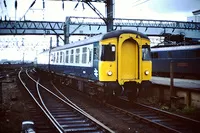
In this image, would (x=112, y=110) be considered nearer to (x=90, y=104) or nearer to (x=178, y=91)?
(x=90, y=104)

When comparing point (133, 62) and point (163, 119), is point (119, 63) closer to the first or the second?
point (133, 62)

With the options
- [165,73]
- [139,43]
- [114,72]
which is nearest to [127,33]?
[139,43]

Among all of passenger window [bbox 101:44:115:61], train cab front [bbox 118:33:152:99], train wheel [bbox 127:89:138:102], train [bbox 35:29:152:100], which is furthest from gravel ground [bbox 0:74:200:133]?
passenger window [bbox 101:44:115:61]

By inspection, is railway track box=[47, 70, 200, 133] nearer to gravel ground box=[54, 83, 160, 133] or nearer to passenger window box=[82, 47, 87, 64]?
gravel ground box=[54, 83, 160, 133]

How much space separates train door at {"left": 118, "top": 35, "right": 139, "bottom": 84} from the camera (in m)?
12.1

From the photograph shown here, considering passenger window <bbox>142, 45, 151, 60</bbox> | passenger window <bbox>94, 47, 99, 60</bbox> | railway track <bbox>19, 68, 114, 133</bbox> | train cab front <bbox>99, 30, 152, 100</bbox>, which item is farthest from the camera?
passenger window <bbox>142, 45, 151, 60</bbox>

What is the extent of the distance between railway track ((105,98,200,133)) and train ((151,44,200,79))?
674 cm

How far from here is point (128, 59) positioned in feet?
40.3

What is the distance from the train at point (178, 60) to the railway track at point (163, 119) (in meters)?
6.74

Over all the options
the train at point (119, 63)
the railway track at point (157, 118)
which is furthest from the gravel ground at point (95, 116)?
the train at point (119, 63)

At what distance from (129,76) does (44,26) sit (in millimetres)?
28132


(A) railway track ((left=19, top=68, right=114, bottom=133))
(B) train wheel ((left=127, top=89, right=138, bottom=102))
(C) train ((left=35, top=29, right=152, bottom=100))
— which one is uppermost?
(C) train ((left=35, top=29, right=152, bottom=100))

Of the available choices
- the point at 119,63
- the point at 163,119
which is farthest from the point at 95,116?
the point at 119,63

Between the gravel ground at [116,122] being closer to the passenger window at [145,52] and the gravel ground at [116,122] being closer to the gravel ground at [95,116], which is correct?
the gravel ground at [95,116]
